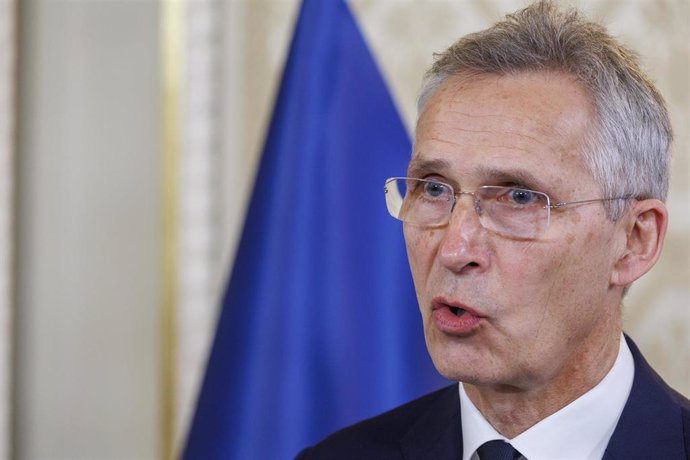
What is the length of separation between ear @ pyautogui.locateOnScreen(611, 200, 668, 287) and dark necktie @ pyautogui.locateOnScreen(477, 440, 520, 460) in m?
0.32

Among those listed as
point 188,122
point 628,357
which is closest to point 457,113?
point 628,357

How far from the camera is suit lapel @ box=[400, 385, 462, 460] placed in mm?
1773

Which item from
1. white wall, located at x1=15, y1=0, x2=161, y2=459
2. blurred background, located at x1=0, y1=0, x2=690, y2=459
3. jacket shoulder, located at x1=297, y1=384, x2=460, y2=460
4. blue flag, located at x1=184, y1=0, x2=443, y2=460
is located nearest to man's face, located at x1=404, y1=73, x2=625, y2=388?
jacket shoulder, located at x1=297, y1=384, x2=460, y2=460

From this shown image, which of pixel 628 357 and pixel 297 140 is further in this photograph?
pixel 297 140

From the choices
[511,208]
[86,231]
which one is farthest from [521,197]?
[86,231]

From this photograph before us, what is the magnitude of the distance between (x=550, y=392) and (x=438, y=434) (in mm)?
246

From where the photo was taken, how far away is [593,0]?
2.89 meters

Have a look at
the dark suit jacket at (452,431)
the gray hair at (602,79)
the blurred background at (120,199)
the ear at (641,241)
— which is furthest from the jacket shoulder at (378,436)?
the blurred background at (120,199)

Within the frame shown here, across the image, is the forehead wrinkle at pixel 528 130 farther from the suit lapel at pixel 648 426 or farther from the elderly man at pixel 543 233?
the suit lapel at pixel 648 426

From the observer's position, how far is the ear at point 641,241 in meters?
1.66

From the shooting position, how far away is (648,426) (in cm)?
162

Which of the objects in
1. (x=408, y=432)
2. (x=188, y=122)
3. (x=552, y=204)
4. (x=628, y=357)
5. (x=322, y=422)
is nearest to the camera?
(x=552, y=204)

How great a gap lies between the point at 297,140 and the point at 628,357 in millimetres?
1164

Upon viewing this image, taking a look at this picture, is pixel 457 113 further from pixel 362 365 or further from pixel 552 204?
pixel 362 365
